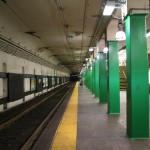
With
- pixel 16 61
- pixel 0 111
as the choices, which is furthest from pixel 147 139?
pixel 16 61

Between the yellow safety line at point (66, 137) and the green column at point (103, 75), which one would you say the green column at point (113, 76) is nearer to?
the yellow safety line at point (66, 137)

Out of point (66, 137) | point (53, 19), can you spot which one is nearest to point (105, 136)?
point (66, 137)

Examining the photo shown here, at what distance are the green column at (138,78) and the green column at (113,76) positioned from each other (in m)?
4.03

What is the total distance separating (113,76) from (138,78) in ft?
13.6

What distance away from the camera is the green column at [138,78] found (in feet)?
21.2

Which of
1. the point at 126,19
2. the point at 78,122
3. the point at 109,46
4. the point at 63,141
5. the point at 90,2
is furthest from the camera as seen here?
the point at 109,46

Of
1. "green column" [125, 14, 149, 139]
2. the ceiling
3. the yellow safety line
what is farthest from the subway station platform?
the ceiling

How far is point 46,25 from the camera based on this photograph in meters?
13.6

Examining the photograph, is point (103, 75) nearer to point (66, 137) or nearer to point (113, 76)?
point (113, 76)

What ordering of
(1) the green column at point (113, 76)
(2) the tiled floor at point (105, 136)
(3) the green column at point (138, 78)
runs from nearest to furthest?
1. (2) the tiled floor at point (105, 136)
2. (3) the green column at point (138, 78)
3. (1) the green column at point (113, 76)

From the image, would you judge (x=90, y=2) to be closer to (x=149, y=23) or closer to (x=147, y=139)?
(x=149, y=23)

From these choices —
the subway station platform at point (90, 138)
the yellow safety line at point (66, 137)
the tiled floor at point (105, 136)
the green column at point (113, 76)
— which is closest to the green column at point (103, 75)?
the green column at point (113, 76)

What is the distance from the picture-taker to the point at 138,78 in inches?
256

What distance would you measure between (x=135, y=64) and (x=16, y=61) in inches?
448
